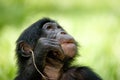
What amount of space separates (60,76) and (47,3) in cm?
296

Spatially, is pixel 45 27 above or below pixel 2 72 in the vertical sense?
above

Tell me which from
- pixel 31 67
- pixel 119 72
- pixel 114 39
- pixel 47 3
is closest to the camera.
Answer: pixel 31 67

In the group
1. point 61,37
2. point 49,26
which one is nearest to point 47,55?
point 61,37

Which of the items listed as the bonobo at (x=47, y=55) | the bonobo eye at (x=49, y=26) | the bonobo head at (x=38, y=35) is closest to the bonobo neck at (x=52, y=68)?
the bonobo at (x=47, y=55)

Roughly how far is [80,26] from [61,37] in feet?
7.60

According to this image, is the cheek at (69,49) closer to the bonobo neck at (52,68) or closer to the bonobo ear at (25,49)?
the bonobo neck at (52,68)

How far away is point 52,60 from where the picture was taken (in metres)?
7.41

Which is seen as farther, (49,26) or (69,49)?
(49,26)

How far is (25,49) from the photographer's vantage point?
7.57 metres

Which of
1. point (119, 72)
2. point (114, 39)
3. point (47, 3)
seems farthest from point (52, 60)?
point (47, 3)

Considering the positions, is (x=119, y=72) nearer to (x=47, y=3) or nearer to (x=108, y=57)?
(x=108, y=57)

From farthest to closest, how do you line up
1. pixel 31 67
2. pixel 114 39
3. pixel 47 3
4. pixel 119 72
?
pixel 47 3 → pixel 114 39 → pixel 119 72 → pixel 31 67

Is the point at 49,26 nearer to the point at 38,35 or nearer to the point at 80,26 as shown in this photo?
the point at 38,35

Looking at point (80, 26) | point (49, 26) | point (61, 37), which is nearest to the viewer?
point (61, 37)
